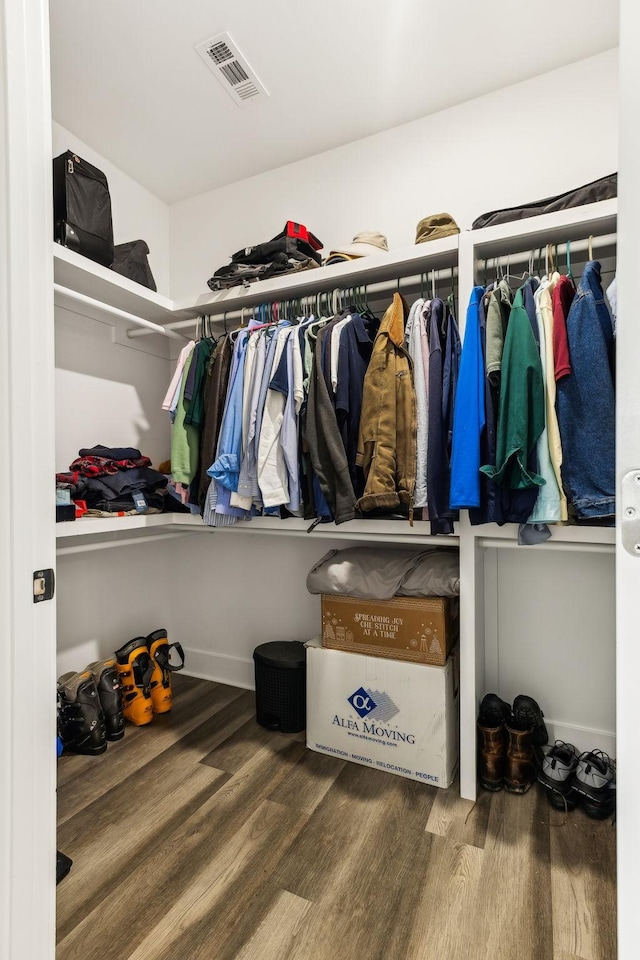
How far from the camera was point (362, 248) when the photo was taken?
193 centimetres

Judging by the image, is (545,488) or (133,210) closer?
(545,488)

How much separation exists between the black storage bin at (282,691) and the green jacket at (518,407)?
1213 millimetres

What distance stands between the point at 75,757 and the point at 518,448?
2.05m

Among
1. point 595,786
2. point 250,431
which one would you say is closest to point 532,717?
point 595,786

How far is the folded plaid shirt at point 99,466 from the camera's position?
2.01m

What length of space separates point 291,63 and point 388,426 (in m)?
1.53

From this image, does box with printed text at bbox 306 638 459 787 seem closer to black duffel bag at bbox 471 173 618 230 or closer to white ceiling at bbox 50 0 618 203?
black duffel bag at bbox 471 173 618 230

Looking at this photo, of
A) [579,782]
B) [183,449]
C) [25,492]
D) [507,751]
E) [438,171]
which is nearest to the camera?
[25,492]

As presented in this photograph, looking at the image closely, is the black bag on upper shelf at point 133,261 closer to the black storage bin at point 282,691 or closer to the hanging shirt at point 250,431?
the hanging shirt at point 250,431

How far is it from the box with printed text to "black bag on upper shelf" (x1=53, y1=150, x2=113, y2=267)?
1.82m

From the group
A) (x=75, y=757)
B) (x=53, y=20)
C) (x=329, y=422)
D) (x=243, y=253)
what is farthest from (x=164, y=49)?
(x=75, y=757)

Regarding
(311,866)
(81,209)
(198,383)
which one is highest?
(81,209)

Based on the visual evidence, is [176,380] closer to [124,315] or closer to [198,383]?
[198,383]

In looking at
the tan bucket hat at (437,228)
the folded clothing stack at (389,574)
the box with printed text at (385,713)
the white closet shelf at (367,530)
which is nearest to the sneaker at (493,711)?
the box with printed text at (385,713)
